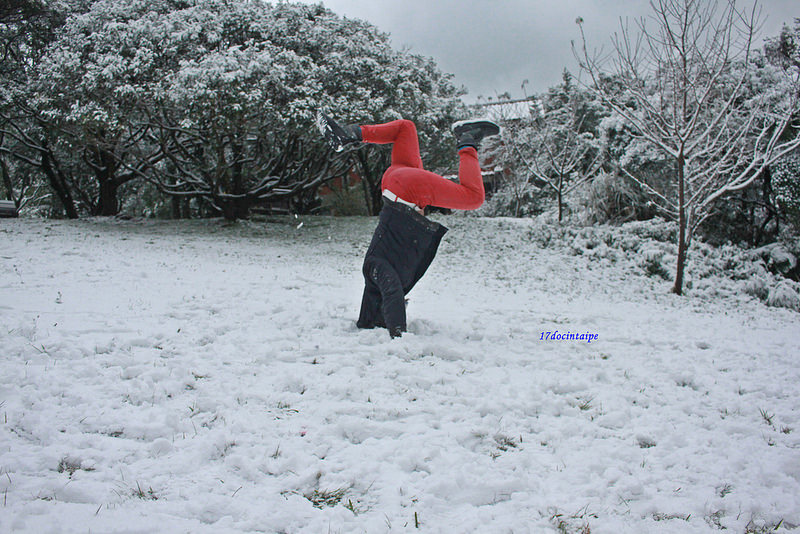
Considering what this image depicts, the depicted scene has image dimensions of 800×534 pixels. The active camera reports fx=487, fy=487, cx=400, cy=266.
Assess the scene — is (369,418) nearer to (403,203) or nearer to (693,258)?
(403,203)

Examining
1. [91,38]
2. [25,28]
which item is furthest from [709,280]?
[25,28]

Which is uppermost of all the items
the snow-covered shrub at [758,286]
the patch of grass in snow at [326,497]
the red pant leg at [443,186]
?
the red pant leg at [443,186]

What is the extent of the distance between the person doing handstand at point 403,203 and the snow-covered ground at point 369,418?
35cm

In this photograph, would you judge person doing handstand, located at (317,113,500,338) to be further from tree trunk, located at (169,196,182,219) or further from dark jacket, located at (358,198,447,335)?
tree trunk, located at (169,196,182,219)

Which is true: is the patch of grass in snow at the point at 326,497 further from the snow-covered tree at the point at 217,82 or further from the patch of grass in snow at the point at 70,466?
the snow-covered tree at the point at 217,82

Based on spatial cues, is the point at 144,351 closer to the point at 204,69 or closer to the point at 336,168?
the point at 204,69

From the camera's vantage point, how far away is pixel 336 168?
15914 mm

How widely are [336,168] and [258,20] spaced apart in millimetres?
5417

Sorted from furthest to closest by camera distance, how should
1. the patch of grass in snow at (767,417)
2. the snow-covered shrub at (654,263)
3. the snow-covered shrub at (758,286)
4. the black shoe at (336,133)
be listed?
the snow-covered shrub at (654,263) → the snow-covered shrub at (758,286) → the black shoe at (336,133) → the patch of grass in snow at (767,417)

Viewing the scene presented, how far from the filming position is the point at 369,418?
99.6 inches

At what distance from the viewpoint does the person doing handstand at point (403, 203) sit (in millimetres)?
3836

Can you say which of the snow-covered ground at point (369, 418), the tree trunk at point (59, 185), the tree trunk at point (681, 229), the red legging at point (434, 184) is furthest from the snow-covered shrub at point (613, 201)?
the tree trunk at point (59, 185)

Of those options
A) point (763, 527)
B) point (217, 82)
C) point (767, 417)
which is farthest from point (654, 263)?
point (763, 527)

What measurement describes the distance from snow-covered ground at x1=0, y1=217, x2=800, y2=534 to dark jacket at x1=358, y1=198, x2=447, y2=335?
261 mm
